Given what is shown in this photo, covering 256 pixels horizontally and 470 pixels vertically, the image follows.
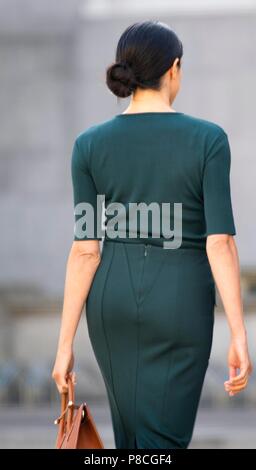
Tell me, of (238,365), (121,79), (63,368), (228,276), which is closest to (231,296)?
(228,276)

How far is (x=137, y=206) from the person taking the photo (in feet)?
11.9

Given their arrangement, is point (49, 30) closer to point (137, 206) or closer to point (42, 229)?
point (42, 229)

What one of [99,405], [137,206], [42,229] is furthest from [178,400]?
[42,229]

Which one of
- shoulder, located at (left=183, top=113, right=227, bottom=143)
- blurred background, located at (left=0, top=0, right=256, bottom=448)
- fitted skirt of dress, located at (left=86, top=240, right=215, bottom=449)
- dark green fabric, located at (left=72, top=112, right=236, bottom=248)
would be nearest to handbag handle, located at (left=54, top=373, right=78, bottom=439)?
fitted skirt of dress, located at (left=86, top=240, right=215, bottom=449)

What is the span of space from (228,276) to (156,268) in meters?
0.18

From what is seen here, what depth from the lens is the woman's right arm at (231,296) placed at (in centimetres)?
349

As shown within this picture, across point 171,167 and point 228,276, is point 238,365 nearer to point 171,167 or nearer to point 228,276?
point 228,276

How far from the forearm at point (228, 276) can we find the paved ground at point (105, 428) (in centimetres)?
716

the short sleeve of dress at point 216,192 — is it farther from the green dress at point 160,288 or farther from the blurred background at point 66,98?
the blurred background at point 66,98

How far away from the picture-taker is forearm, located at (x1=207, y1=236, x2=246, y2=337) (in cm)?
353

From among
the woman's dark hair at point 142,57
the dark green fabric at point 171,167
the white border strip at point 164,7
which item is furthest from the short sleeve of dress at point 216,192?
the white border strip at point 164,7

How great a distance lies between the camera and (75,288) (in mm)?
3648
